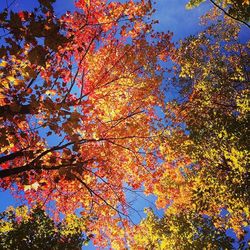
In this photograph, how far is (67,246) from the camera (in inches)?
432

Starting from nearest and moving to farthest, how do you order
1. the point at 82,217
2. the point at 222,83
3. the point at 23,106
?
the point at 23,106 < the point at 82,217 < the point at 222,83

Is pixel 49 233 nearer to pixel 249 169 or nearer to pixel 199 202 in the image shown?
pixel 199 202

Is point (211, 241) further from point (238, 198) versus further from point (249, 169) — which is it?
point (249, 169)

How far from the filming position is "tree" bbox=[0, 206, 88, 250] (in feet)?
34.3

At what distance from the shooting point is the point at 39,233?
10.9 meters

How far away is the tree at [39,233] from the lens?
1046 cm

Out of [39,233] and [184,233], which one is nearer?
[39,233]

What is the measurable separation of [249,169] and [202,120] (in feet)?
9.50

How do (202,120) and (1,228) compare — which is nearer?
(1,228)

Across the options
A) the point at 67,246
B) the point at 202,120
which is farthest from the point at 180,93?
the point at 67,246

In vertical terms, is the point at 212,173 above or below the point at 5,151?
below

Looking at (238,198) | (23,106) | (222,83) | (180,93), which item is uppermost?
(180,93)

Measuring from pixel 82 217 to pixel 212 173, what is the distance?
19.0ft

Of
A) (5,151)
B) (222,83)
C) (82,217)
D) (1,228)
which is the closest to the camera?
(5,151)
